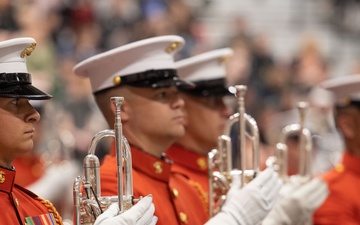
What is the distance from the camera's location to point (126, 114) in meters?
5.18

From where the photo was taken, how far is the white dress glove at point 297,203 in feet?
18.6

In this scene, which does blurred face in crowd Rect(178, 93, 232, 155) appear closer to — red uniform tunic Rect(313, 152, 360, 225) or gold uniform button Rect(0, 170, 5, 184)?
red uniform tunic Rect(313, 152, 360, 225)

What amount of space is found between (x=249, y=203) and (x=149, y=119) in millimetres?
621

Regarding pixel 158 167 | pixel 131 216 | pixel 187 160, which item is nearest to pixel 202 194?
pixel 187 160

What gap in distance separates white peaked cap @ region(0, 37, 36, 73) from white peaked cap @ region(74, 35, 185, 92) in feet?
2.83

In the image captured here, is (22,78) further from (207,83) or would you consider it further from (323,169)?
(323,169)

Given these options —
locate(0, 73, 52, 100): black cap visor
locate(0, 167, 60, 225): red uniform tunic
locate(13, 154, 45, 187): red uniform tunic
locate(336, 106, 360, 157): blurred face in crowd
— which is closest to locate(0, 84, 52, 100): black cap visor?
locate(0, 73, 52, 100): black cap visor

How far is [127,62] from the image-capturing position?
5215mm

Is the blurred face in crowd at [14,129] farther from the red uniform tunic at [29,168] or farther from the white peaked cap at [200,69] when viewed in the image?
the red uniform tunic at [29,168]

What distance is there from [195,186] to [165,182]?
58 cm

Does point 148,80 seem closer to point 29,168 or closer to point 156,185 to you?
point 156,185

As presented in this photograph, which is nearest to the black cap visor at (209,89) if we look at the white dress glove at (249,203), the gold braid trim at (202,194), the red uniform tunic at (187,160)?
the red uniform tunic at (187,160)

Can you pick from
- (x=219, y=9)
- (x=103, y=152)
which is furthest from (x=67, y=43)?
(x=219, y=9)

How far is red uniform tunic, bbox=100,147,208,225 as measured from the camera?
4949 mm
